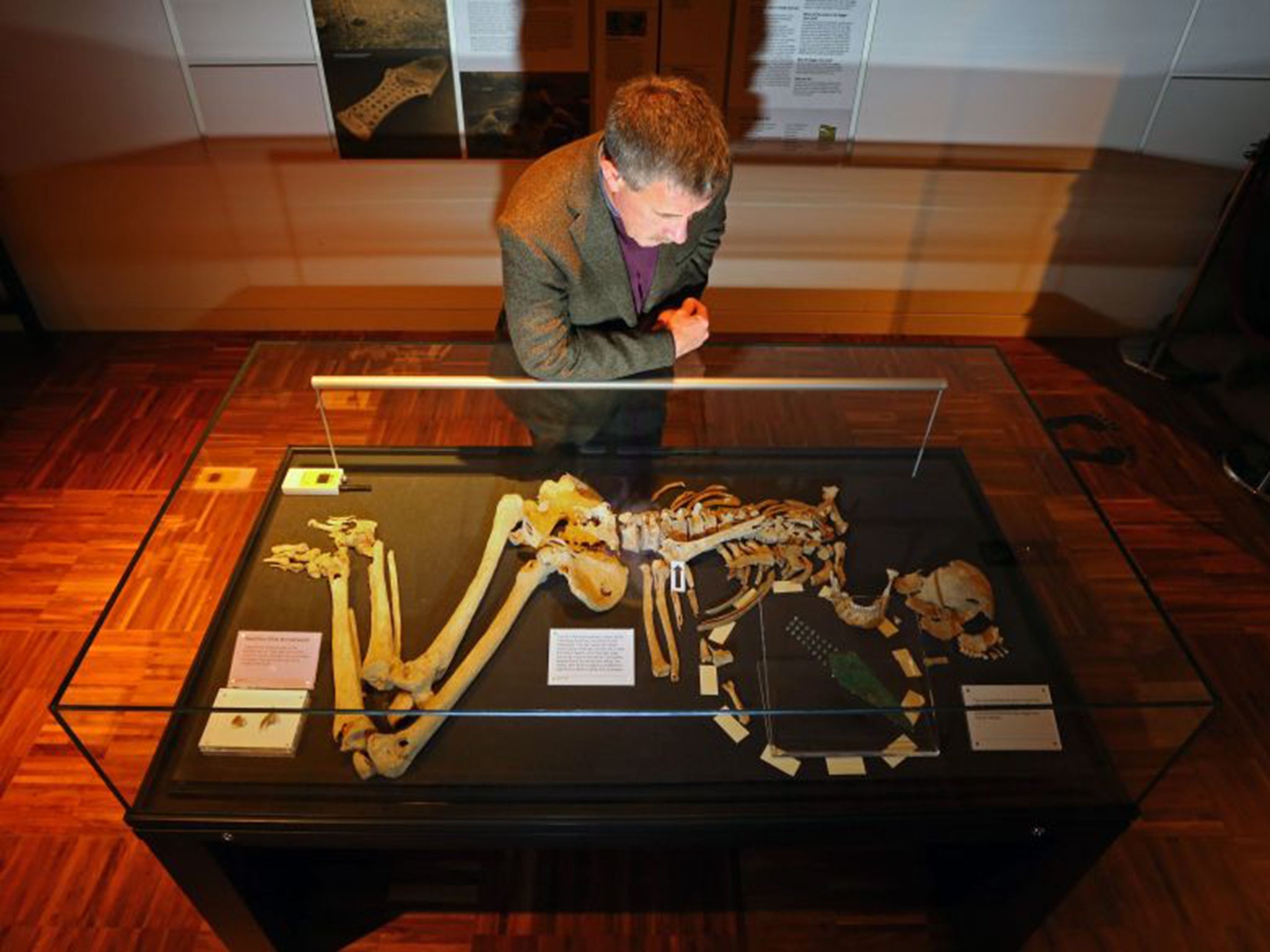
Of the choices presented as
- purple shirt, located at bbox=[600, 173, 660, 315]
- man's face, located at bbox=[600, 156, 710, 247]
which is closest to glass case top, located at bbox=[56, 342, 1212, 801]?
purple shirt, located at bbox=[600, 173, 660, 315]

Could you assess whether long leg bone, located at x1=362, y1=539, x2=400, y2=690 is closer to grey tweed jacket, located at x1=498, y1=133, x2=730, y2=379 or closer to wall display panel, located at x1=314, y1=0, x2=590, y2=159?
grey tweed jacket, located at x1=498, y1=133, x2=730, y2=379

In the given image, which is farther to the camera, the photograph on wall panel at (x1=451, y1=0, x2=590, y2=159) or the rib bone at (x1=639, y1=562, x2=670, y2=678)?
the photograph on wall panel at (x1=451, y1=0, x2=590, y2=159)

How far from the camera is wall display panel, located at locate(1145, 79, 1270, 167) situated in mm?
3645

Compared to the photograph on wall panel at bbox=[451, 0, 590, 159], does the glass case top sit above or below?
below

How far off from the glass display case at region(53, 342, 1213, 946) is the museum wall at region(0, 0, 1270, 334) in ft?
5.55

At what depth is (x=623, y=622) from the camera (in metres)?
1.99

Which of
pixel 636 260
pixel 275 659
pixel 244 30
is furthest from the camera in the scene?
pixel 244 30

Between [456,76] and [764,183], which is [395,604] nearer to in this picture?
[456,76]

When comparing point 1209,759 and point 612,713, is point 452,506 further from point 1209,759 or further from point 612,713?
point 1209,759

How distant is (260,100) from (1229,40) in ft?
12.3

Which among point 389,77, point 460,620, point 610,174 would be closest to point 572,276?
point 610,174

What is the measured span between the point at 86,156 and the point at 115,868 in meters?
2.81

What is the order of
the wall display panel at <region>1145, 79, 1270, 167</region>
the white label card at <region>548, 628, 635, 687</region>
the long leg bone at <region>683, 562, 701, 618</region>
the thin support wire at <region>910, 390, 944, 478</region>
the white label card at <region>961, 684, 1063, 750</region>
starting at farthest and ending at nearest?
the wall display panel at <region>1145, 79, 1270, 167</region>
the thin support wire at <region>910, 390, 944, 478</region>
the long leg bone at <region>683, 562, 701, 618</region>
the white label card at <region>548, 628, 635, 687</region>
the white label card at <region>961, 684, 1063, 750</region>

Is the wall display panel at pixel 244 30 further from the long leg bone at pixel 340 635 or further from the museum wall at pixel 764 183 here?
the long leg bone at pixel 340 635
